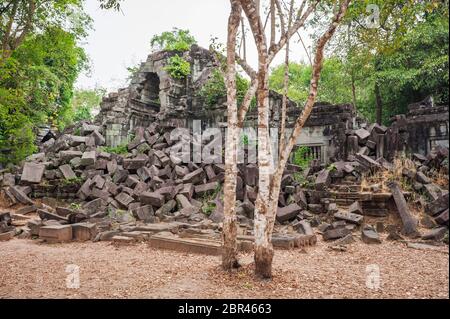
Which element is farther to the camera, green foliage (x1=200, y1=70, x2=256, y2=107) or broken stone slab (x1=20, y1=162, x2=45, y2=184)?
green foliage (x1=200, y1=70, x2=256, y2=107)

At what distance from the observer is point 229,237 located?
4.56 m

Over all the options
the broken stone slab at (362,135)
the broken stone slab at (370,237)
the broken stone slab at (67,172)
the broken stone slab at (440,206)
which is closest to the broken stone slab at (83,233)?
the broken stone slab at (67,172)

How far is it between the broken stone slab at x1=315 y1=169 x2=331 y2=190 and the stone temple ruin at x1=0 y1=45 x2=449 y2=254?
3 cm

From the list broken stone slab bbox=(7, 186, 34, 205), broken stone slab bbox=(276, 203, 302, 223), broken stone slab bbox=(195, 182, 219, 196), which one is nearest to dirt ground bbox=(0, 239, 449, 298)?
broken stone slab bbox=(276, 203, 302, 223)

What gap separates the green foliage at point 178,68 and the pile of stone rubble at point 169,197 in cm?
472

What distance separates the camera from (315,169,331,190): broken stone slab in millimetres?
9289

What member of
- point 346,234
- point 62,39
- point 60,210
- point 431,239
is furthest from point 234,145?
point 62,39

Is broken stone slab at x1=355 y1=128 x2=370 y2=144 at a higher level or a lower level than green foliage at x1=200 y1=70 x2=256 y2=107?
lower

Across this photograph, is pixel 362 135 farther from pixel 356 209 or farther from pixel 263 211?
pixel 263 211

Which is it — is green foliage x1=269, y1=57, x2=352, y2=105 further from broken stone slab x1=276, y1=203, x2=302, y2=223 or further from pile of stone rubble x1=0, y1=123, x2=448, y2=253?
broken stone slab x1=276, y1=203, x2=302, y2=223

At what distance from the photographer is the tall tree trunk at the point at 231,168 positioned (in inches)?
180

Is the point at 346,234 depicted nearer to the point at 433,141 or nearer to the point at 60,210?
the point at 433,141

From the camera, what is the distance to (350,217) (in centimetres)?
778
